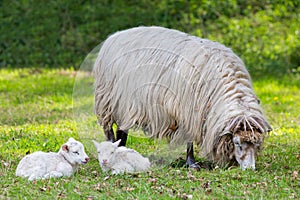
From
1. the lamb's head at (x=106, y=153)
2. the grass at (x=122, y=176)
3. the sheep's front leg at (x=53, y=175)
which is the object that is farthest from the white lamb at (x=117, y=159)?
the sheep's front leg at (x=53, y=175)

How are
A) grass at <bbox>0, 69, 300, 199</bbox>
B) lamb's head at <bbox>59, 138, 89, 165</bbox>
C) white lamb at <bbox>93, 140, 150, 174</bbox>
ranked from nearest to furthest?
grass at <bbox>0, 69, 300, 199</bbox> < lamb's head at <bbox>59, 138, 89, 165</bbox> < white lamb at <bbox>93, 140, 150, 174</bbox>

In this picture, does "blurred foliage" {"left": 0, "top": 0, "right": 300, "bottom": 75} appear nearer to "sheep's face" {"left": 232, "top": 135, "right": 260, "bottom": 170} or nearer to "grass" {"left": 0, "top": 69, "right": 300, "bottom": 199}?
"grass" {"left": 0, "top": 69, "right": 300, "bottom": 199}

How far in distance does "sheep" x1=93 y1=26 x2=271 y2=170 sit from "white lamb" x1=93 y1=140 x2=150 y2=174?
492 millimetres

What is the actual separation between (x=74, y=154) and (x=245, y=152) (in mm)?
1485

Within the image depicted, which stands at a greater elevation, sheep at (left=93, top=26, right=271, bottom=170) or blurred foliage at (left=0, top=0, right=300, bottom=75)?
sheep at (left=93, top=26, right=271, bottom=170)

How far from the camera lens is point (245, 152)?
6293 millimetres

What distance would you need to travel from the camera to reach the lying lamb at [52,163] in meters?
5.98

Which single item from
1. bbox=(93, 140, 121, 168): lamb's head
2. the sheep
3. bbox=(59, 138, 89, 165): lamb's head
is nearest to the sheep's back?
the sheep

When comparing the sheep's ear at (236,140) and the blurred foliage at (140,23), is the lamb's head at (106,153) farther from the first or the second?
the blurred foliage at (140,23)

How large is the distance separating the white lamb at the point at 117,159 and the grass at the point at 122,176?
0.36ft

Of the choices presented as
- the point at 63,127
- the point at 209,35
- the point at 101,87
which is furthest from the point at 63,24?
the point at 101,87

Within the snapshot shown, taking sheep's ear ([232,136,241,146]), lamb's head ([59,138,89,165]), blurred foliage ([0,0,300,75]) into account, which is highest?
sheep's ear ([232,136,241,146])

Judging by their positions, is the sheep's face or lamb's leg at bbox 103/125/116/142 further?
lamb's leg at bbox 103/125/116/142

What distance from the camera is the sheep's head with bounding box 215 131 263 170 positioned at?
6.22 m
